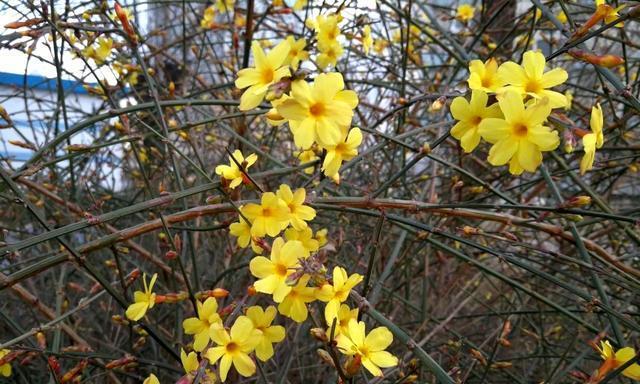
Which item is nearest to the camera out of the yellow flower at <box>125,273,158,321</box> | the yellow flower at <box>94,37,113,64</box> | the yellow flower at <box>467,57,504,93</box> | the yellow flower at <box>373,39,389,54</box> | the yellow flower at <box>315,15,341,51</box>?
the yellow flower at <box>467,57,504,93</box>

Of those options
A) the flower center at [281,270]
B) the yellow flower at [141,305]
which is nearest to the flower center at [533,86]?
the flower center at [281,270]

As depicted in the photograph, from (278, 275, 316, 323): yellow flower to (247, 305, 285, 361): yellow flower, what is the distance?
8cm

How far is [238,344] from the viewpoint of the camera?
1.03 metres

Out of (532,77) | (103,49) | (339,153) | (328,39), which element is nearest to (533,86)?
(532,77)

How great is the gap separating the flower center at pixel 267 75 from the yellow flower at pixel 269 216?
23cm

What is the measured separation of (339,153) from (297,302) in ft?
1.04

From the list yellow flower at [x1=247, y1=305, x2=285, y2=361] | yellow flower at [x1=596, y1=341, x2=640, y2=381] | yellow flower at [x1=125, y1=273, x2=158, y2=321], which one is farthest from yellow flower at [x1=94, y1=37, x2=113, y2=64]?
yellow flower at [x1=596, y1=341, x2=640, y2=381]

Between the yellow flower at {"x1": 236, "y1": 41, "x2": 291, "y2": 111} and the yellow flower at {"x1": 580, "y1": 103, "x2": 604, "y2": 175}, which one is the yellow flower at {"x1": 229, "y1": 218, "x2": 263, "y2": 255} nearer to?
the yellow flower at {"x1": 236, "y1": 41, "x2": 291, "y2": 111}

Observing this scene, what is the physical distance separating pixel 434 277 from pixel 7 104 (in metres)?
3.08

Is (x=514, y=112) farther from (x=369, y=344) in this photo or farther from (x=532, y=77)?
(x=369, y=344)

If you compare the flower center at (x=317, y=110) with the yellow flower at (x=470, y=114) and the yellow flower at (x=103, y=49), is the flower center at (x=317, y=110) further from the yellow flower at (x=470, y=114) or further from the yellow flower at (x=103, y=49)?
the yellow flower at (x=103, y=49)

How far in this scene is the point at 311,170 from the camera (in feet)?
5.86

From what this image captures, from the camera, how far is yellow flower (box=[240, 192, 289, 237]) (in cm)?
113

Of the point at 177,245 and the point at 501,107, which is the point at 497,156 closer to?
the point at 501,107
